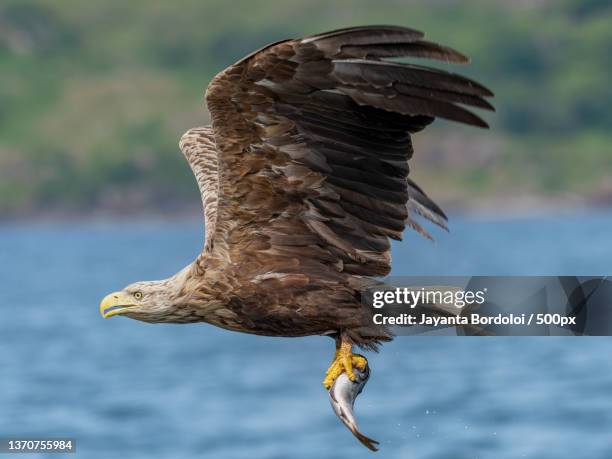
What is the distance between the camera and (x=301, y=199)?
32.0 ft

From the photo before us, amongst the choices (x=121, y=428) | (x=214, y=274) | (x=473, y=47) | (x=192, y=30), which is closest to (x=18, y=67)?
(x=192, y=30)

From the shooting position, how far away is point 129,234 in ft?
545

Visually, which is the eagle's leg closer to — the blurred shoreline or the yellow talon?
the yellow talon

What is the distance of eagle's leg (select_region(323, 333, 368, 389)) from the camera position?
9.76 m

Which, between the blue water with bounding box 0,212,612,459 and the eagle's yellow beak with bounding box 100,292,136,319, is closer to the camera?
the eagle's yellow beak with bounding box 100,292,136,319

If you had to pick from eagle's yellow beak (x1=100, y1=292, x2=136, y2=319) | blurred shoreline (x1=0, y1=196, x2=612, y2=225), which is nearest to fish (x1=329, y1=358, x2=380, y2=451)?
eagle's yellow beak (x1=100, y1=292, x2=136, y2=319)

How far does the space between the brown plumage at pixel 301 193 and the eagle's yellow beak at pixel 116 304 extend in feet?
0.06

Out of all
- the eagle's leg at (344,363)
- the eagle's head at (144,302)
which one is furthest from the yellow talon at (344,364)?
the eagle's head at (144,302)

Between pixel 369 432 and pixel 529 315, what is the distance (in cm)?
1408

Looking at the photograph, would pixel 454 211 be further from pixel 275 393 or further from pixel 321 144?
pixel 321 144

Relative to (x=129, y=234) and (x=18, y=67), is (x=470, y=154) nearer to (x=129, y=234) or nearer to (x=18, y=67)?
(x=129, y=234)

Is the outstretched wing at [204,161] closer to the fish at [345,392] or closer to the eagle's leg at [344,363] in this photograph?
the eagle's leg at [344,363]

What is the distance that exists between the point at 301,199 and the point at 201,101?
154 meters

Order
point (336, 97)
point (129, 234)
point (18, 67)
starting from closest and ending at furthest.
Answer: point (336, 97), point (129, 234), point (18, 67)
